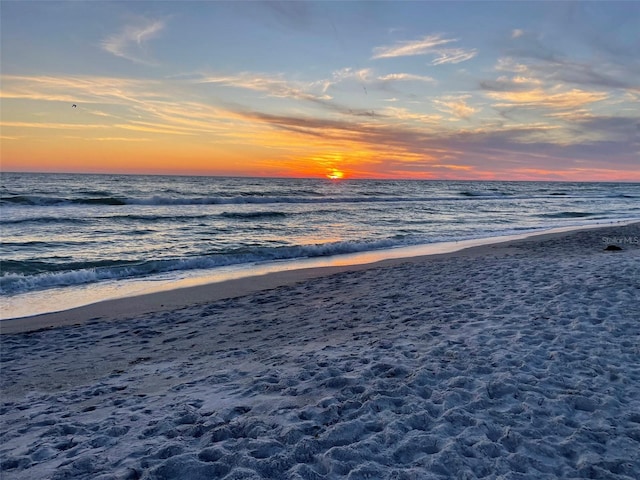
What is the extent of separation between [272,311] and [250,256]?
7.12m

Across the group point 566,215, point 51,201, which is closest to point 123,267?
point 51,201

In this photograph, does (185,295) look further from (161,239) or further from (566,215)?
(566,215)

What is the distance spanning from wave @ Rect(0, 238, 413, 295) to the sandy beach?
3.17 meters

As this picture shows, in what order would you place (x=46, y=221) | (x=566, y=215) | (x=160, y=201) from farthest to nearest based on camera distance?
(x=160, y=201) → (x=566, y=215) → (x=46, y=221)

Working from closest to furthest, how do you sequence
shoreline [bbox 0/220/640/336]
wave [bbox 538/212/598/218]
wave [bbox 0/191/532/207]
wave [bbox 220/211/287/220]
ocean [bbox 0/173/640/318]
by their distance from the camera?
shoreline [bbox 0/220/640/336] → ocean [bbox 0/173/640/318] → wave [bbox 220/211/287/220] → wave [bbox 538/212/598/218] → wave [bbox 0/191/532/207]

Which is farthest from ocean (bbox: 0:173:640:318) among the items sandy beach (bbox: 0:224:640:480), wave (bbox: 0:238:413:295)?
sandy beach (bbox: 0:224:640:480)

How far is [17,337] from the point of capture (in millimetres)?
7777

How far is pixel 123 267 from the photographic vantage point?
44.0 feet

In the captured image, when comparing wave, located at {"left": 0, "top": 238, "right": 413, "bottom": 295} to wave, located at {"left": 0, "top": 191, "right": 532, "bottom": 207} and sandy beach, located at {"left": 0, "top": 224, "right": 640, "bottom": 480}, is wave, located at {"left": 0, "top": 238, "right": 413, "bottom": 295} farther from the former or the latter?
wave, located at {"left": 0, "top": 191, "right": 532, "bottom": 207}

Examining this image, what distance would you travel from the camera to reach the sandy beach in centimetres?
364

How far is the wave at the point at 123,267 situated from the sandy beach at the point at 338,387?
3165 mm

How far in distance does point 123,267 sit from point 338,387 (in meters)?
10.5

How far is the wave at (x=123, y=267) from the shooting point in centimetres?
1176

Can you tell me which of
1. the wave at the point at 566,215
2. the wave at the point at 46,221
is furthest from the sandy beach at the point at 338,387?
the wave at the point at 566,215
